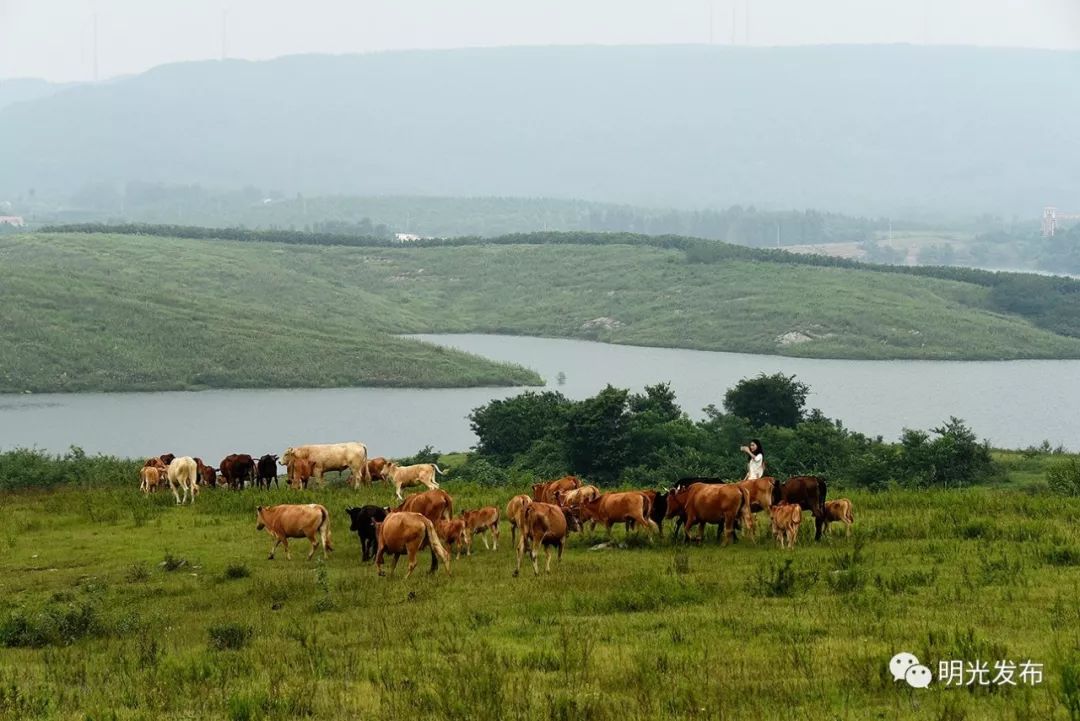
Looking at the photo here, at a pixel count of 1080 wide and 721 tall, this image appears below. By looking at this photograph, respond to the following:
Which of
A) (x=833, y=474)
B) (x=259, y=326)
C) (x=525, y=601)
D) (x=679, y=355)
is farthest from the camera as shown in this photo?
(x=679, y=355)

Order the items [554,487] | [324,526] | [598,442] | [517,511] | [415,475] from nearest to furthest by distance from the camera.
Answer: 1. [517,511]
2. [324,526]
3. [554,487]
4. [415,475]
5. [598,442]

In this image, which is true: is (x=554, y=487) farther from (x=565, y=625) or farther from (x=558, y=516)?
(x=565, y=625)

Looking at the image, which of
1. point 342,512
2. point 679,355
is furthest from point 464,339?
point 342,512

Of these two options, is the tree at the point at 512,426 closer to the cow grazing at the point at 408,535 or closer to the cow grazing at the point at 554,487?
the cow grazing at the point at 554,487

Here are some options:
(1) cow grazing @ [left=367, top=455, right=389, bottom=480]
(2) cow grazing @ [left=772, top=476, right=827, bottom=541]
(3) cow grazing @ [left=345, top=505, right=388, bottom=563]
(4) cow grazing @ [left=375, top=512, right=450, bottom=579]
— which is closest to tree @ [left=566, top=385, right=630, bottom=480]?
(1) cow grazing @ [left=367, top=455, right=389, bottom=480]

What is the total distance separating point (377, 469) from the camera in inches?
1165

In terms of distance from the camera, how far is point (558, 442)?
155ft

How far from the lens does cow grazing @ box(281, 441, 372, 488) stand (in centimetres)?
2961

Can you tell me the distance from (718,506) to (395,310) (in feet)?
440

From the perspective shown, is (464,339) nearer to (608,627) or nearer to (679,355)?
(679,355)

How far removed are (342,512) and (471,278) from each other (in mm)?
150292

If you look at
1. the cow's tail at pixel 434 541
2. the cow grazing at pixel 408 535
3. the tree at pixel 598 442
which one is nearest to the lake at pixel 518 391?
the tree at pixel 598 442

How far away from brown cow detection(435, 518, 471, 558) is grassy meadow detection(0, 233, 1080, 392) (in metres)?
86.9

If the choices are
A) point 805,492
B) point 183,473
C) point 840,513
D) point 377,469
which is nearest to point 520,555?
point 805,492
